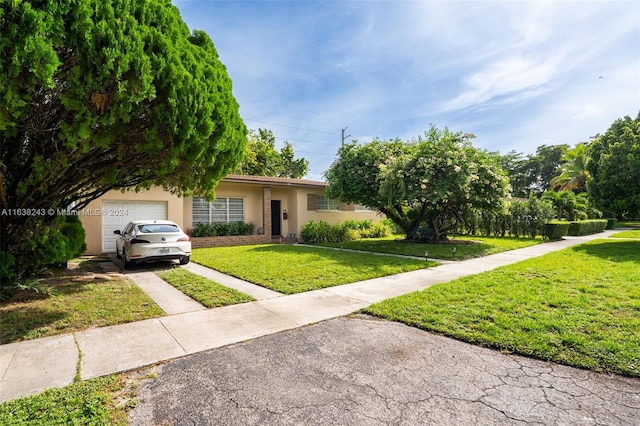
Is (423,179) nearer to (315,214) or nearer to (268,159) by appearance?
(315,214)

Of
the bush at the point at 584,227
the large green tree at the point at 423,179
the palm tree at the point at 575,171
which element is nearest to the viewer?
the large green tree at the point at 423,179

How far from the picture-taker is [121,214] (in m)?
13.1

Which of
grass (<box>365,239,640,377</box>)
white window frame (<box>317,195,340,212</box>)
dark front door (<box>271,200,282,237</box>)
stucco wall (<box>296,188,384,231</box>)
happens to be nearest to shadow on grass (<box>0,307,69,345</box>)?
grass (<box>365,239,640,377</box>)

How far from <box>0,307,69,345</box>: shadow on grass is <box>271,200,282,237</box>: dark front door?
13.5 m

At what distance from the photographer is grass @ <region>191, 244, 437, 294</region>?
7371mm

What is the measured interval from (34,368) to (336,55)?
12832 mm

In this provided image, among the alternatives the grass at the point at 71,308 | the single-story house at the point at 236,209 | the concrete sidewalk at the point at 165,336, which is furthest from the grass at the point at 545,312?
the single-story house at the point at 236,209

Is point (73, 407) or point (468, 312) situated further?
point (468, 312)

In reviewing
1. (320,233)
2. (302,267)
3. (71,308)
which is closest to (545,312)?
(302,267)

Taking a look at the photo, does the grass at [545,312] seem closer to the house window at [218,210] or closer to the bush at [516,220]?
the bush at [516,220]

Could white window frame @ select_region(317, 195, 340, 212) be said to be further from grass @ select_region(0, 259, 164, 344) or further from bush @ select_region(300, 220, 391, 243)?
grass @ select_region(0, 259, 164, 344)

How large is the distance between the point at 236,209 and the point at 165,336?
13.0 meters

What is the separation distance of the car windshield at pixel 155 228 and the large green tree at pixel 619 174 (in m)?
17.8

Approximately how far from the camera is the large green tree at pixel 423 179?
40.5 ft
